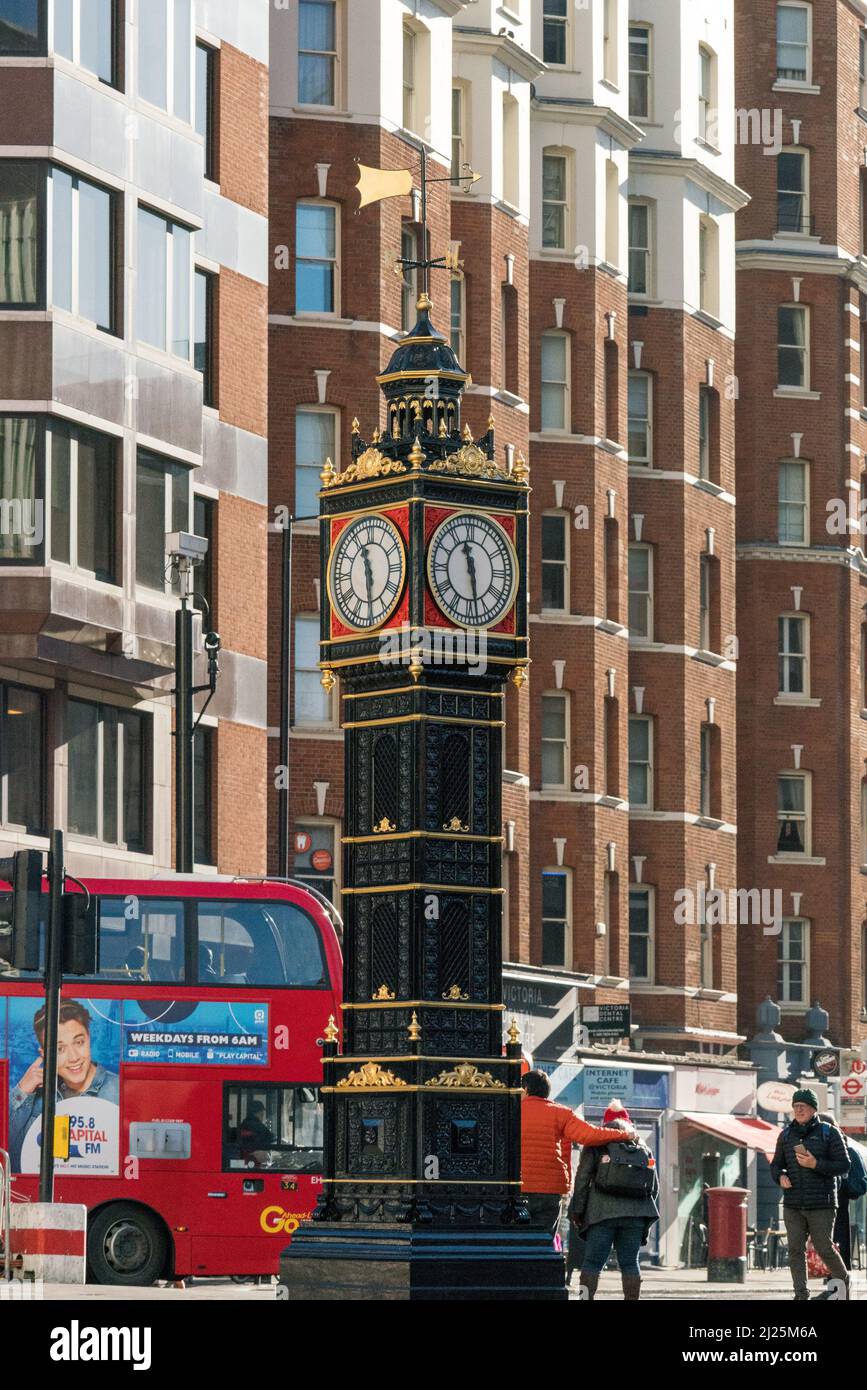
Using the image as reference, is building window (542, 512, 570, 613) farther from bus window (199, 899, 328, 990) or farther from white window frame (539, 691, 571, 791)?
bus window (199, 899, 328, 990)

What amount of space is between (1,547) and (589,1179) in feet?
61.4

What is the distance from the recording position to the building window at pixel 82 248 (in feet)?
135

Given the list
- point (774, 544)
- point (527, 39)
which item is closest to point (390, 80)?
point (527, 39)

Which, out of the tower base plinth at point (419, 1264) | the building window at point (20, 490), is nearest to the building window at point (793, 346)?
the building window at point (20, 490)

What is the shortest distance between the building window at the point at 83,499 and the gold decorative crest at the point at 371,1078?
2007cm

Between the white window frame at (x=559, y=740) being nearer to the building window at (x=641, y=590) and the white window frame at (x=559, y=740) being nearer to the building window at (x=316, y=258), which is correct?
the building window at (x=641, y=590)

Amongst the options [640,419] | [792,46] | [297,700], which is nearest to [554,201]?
[640,419]

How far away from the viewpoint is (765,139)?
72.9 metres

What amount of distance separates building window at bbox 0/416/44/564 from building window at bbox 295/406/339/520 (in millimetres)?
12464

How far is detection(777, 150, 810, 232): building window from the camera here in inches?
2891

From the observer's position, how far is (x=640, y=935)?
207ft

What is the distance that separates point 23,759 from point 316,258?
566 inches

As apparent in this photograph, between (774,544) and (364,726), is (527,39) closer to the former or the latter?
(774,544)

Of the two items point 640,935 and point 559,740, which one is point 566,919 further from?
point 640,935
